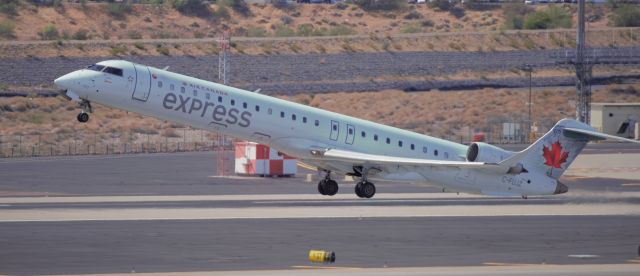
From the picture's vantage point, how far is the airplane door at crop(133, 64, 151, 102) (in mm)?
46125

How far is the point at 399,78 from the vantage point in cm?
12356

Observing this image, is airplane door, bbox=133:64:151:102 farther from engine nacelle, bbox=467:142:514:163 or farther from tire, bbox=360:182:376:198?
engine nacelle, bbox=467:142:514:163

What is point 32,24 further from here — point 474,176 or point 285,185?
point 474,176

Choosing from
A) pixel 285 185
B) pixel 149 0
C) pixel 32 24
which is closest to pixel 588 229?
pixel 285 185

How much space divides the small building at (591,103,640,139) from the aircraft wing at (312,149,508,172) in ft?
184

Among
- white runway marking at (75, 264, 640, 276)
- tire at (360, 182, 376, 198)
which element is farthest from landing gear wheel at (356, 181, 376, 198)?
white runway marking at (75, 264, 640, 276)

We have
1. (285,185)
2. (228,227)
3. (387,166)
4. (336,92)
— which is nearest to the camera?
(228,227)

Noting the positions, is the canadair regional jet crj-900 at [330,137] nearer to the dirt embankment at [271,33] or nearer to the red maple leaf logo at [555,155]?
the red maple leaf logo at [555,155]

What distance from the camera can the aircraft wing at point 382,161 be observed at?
49344 millimetres

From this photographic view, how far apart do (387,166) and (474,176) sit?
4381 mm

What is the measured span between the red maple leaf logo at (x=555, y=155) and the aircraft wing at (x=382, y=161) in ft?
9.93

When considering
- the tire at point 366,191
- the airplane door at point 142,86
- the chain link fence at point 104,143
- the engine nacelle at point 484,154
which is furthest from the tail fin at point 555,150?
the chain link fence at point 104,143

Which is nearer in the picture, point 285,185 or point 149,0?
point 285,185

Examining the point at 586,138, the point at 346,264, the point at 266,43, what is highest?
the point at 266,43
